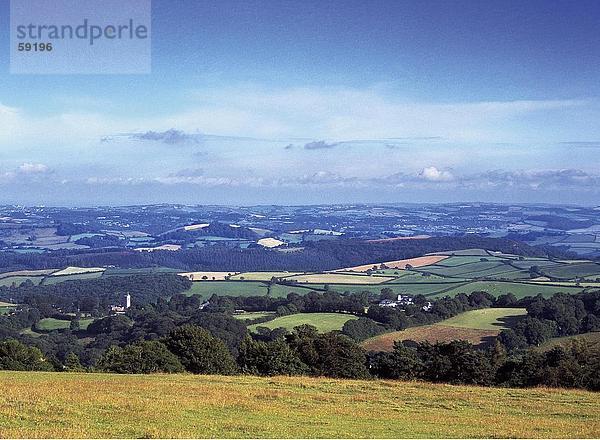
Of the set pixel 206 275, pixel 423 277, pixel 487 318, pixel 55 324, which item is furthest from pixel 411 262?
pixel 55 324

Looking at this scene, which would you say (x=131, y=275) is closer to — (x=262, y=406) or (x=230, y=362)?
(x=230, y=362)

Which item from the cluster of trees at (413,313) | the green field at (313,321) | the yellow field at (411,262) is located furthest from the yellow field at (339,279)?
the green field at (313,321)

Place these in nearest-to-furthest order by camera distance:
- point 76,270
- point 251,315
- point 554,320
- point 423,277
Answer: point 554,320, point 251,315, point 423,277, point 76,270

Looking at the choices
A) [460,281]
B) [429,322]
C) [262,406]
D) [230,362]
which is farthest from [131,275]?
[262,406]

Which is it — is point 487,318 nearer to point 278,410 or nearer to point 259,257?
point 278,410

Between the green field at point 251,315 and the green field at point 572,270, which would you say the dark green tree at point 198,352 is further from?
the green field at point 572,270

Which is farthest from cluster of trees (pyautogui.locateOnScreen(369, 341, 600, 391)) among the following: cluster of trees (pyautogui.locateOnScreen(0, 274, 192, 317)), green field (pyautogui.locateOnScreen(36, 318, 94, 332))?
cluster of trees (pyautogui.locateOnScreen(0, 274, 192, 317))
